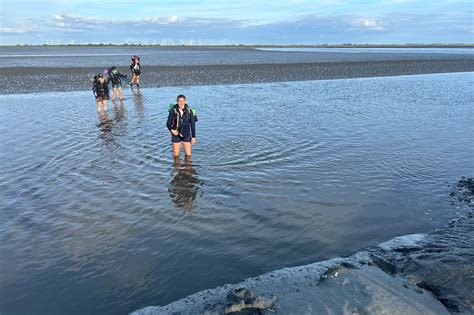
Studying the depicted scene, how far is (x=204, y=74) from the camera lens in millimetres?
37750

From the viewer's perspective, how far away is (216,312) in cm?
528

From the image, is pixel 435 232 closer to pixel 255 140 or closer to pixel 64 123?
pixel 255 140

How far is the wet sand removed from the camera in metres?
30.6

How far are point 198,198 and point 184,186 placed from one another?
819 millimetres

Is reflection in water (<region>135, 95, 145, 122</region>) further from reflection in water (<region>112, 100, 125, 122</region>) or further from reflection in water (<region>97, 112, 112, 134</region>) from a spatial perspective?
reflection in water (<region>97, 112, 112, 134</region>)

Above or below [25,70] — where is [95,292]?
below

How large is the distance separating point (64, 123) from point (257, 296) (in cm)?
1423

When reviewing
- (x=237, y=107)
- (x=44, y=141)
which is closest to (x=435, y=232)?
(x=44, y=141)

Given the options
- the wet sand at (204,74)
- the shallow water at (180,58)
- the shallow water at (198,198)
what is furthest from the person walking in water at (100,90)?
the shallow water at (180,58)

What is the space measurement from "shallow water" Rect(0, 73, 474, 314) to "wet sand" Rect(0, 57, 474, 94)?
13572mm

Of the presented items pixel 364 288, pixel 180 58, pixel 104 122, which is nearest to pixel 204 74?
pixel 104 122

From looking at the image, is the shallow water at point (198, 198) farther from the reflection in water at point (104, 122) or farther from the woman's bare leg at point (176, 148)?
the woman's bare leg at point (176, 148)

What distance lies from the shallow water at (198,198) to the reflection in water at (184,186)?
5 centimetres

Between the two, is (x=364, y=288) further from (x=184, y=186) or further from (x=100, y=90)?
(x=100, y=90)
